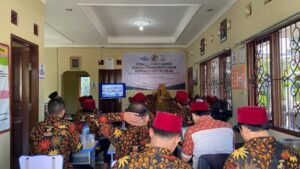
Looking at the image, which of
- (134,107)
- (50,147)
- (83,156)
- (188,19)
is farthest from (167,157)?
(188,19)

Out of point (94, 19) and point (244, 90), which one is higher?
point (94, 19)

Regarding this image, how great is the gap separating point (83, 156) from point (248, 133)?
1917 millimetres

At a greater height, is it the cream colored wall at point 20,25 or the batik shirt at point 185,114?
the cream colored wall at point 20,25

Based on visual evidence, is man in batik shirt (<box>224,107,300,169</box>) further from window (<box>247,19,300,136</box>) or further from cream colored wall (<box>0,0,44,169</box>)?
cream colored wall (<box>0,0,44,169</box>)

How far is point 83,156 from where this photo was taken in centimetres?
331

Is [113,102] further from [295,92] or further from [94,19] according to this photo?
[295,92]

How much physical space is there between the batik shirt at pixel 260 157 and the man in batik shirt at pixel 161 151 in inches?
14.2

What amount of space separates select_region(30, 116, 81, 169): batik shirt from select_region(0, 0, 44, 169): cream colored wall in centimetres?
62

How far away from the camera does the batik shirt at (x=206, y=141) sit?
2.80m

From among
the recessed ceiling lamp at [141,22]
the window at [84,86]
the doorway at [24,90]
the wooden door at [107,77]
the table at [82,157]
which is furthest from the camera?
the wooden door at [107,77]

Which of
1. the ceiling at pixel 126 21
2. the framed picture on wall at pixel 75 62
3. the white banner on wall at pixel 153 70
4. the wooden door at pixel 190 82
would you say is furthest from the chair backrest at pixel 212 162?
the framed picture on wall at pixel 75 62

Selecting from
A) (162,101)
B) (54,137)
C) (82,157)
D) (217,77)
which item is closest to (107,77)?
(162,101)

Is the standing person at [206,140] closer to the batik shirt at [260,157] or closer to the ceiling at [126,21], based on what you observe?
the batik shirt at [260,157]

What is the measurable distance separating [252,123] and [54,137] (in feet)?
6.03
